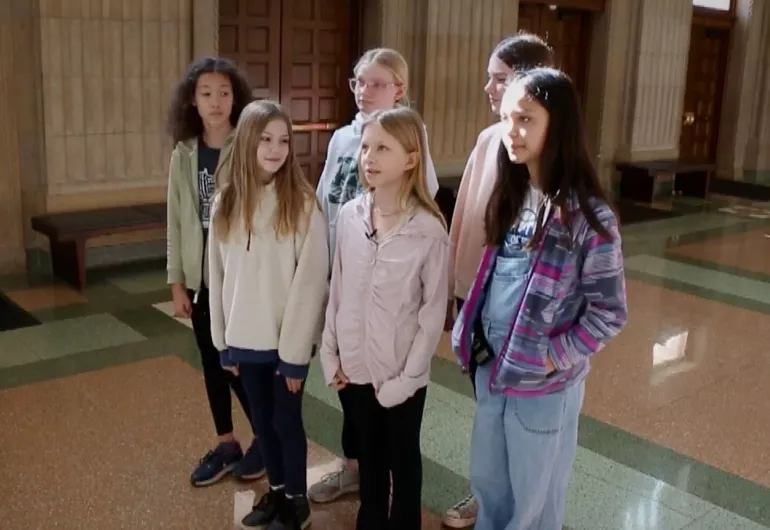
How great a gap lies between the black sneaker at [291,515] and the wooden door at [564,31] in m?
7.34

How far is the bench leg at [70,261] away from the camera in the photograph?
5.45 metres

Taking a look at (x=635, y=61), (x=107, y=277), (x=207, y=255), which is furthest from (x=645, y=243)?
(x=207, y=255)

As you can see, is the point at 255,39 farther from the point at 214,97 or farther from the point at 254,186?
the point at 254,186

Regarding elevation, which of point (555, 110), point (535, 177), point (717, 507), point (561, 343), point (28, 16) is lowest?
point (717, 507)

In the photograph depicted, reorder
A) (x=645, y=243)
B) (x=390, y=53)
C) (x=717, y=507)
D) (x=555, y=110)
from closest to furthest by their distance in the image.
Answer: (x=555, y=110), (x=390, y=53), (x=717, y=507), (x=645, y=243)

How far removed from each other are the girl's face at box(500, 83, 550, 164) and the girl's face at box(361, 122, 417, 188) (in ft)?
1.05

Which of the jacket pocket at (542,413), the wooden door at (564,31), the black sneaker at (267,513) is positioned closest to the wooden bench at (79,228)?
the black sneaker at (267,513)

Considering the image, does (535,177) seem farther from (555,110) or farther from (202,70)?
(202,70)

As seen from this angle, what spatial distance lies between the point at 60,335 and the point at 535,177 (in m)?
3.38

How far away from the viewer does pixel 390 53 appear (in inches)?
102

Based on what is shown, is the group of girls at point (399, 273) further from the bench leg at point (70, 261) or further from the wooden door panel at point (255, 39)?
the wooden door panel at point (255, 39)

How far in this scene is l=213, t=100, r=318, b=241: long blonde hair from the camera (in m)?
2.41

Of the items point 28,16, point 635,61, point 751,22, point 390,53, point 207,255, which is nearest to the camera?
point 390,53

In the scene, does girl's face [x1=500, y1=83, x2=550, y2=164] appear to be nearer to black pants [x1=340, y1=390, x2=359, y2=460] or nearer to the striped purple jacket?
the striped purple jacket
